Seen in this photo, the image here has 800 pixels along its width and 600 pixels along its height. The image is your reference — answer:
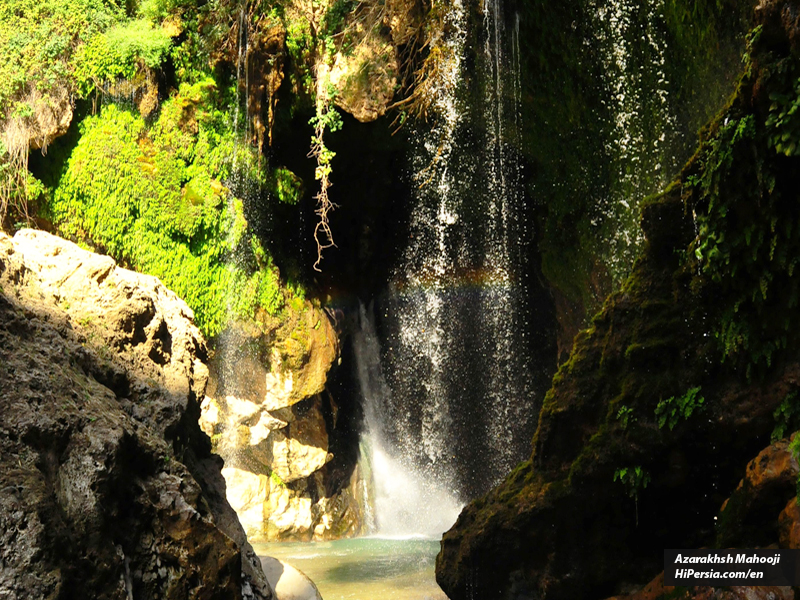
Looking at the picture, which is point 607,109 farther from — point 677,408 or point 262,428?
point 262,428

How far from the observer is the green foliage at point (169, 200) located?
10219 mm

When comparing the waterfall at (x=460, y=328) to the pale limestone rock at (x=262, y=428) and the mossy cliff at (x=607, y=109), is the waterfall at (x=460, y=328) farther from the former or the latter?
the pale limestone rock at (x=262, y=428)

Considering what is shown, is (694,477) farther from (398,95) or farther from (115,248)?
(115,248)

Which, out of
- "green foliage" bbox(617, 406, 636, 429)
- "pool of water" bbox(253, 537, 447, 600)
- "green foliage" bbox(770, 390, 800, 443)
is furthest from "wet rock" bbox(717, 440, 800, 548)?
"pool of water" bbox(253, 537, 447, 600)

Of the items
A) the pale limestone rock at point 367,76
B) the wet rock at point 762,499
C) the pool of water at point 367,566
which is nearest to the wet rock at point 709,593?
the wet rock at point 762,499

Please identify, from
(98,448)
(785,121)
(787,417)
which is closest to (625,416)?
(787,417)

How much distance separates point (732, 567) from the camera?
3.67 m

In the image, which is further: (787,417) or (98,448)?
(787,417)

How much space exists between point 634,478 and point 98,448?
3.20 meters

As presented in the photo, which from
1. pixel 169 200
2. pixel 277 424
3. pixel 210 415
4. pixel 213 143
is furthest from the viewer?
pixel 277 424

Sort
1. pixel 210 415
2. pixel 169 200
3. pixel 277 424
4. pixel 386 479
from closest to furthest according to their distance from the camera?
pixel 169 200, pixel 210 415, pixel 277 424, pixel 386 479

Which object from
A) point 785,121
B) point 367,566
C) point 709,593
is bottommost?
point 367,566

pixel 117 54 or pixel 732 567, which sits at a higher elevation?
pixel 117 54

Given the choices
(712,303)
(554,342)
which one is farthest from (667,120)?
(712,303)
